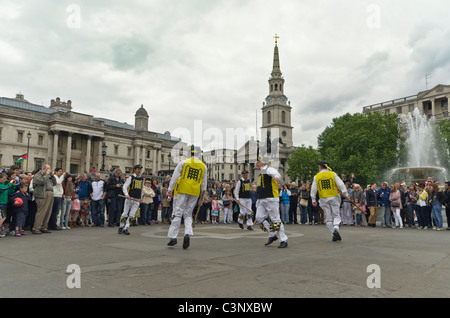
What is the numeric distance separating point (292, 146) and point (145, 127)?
45.5 m

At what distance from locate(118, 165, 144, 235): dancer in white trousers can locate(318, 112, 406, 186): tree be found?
4673 centimetres

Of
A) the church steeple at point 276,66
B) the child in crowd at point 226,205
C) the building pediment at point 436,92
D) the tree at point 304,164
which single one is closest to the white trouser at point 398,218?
the child in crowd at point 226,205

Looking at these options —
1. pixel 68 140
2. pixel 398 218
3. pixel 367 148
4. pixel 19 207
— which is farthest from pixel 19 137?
pixel 398 218

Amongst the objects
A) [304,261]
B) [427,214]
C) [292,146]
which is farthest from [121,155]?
[304,261]

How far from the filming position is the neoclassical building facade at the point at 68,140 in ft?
188

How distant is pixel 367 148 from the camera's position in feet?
177

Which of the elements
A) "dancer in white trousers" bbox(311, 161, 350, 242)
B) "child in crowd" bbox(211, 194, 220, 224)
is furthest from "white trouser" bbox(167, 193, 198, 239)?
"child in crowd" bbox(211, 194, 220, 224)

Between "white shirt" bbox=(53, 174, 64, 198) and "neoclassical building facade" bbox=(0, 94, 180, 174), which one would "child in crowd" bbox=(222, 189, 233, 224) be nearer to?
"white shirt" bbox=(53, 174, 64, 198)

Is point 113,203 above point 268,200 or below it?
below

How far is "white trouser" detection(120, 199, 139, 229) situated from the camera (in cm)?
1064

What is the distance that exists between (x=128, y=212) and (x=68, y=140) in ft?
193

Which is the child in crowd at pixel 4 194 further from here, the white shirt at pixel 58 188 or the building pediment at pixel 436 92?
the building pediment at pixel 436 92

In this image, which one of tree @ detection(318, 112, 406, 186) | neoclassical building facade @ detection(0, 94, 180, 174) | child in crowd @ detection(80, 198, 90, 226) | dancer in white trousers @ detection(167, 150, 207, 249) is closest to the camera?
dancer in white trousers @ detection(167, 150, 207, 249)

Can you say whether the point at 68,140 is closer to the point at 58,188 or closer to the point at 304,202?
the point at 58,188
